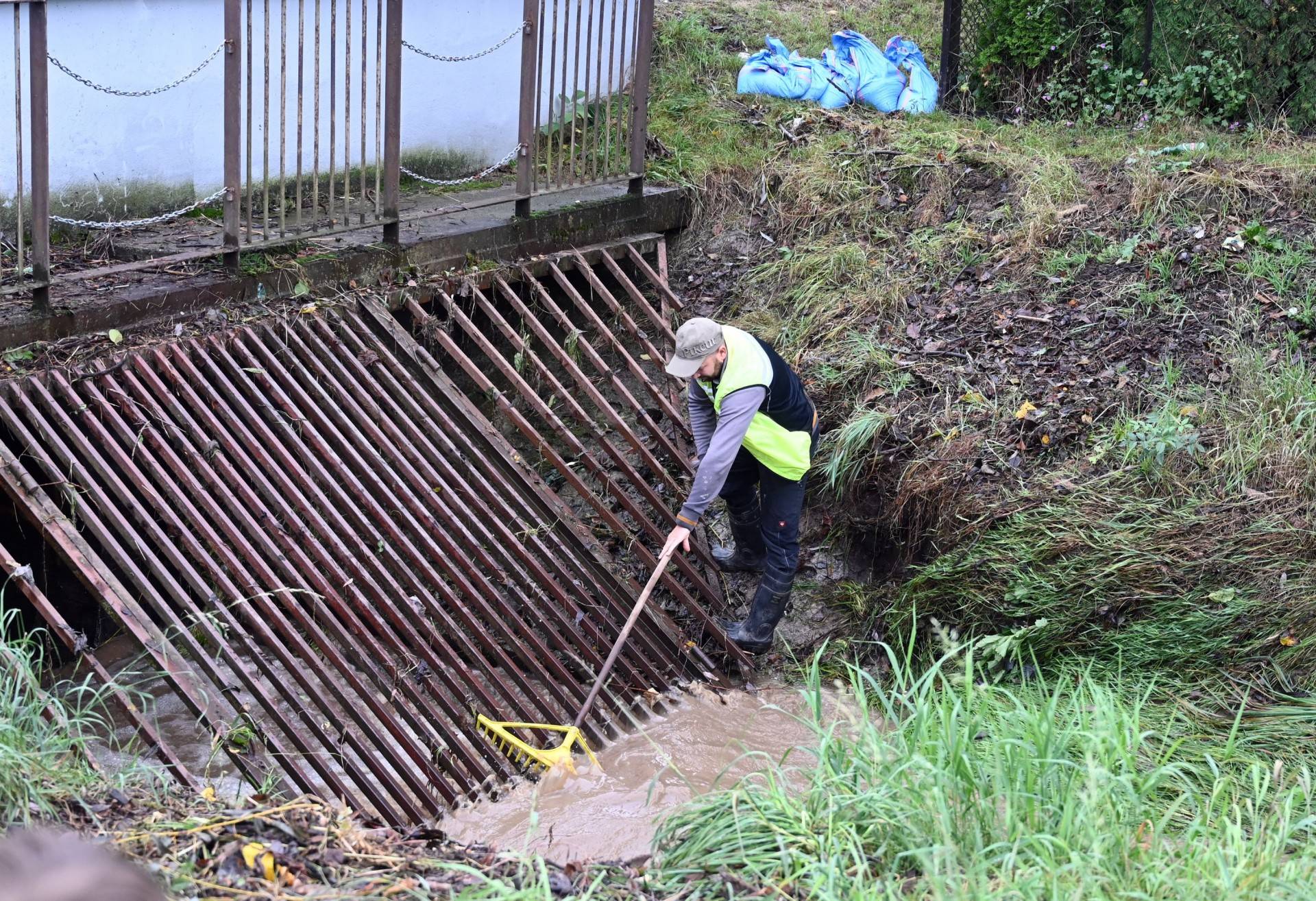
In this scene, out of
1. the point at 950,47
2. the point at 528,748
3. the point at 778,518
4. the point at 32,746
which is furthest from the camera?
the point at 950,47

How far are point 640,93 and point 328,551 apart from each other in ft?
11.5

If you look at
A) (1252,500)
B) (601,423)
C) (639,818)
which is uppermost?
(1252,500)

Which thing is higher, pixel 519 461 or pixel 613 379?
pixel 613 379

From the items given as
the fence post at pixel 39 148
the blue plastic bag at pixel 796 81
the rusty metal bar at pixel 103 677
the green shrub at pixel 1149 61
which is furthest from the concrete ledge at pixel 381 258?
the green shrub at pixel 1149 61

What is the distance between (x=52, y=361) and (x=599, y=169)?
12.6ft

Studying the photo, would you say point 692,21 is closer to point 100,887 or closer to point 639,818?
point 639,818

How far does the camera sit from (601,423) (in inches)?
279

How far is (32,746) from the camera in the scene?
3512 mm

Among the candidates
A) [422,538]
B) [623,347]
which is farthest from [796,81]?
[422,538]

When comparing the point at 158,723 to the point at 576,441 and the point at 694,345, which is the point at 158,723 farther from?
the point at 694,345

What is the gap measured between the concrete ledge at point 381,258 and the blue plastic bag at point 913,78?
2058 millimetres

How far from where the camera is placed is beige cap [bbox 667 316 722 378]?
5.22 meters

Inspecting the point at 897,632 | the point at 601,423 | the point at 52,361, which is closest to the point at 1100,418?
the point at 897,632

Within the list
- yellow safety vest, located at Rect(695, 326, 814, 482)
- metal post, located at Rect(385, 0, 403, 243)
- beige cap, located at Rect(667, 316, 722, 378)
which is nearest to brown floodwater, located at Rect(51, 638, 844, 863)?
yellow safety vest, located at Rect(695, 326, 814, 482)
